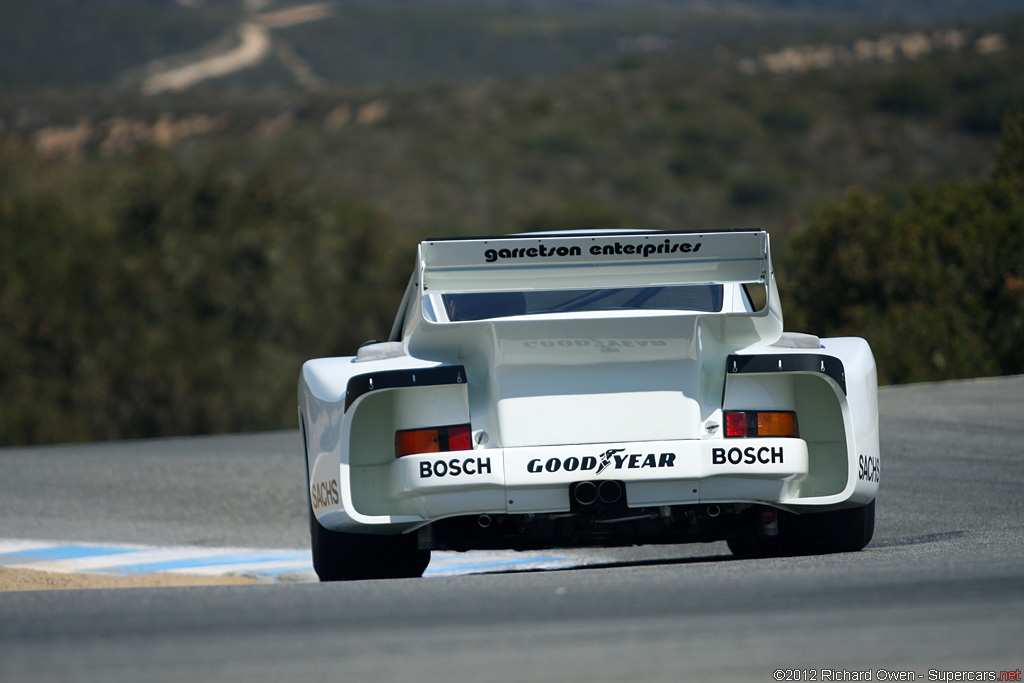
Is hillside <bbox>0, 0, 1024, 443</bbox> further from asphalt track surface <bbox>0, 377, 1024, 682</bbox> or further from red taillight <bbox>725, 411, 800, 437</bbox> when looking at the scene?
asphalt track surface <bbox>0, 377, 1024, 682</bbox>

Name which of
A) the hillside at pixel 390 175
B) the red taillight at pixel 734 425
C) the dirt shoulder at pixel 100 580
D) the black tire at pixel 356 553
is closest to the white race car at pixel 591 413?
the red taillight at pixel 734 425

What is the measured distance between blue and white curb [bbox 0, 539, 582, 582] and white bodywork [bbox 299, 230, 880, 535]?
2258mm

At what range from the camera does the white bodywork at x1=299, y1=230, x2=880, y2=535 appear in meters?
5.21

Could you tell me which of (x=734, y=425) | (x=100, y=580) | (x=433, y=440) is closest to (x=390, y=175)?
(x=100, y=580)

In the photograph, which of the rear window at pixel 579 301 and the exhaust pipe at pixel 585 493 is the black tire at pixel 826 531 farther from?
the rear window at pixel 579 301

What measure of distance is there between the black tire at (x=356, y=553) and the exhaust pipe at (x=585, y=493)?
35.3 inches

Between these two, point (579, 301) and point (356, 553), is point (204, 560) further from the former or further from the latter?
point (579, 301)

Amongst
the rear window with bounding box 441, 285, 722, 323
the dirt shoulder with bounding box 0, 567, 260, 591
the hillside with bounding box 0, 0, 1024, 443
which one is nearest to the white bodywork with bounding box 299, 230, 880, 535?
the rear window with bounding box 441, 285, 722, 323

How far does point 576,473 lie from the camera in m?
5.18

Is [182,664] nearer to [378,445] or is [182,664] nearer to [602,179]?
[378,445]

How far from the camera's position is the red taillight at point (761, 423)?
5.30 m

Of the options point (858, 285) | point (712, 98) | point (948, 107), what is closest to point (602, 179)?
point (712, 98)

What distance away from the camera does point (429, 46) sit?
315 feet

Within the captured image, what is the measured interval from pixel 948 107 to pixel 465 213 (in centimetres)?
2221
